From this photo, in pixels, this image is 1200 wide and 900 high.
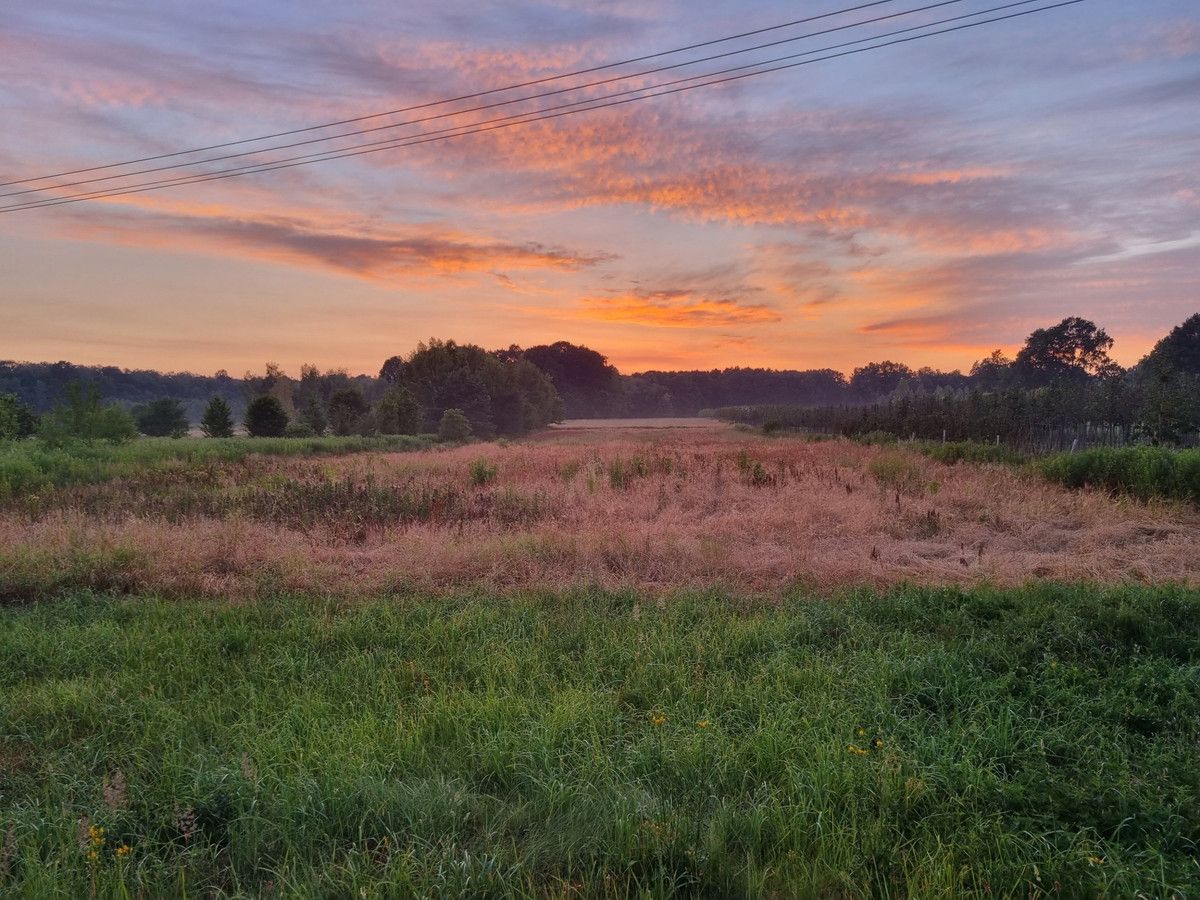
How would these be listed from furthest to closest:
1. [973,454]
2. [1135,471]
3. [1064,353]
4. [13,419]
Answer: [1064,353] < [13,419] < [973,454] < [1135,471]

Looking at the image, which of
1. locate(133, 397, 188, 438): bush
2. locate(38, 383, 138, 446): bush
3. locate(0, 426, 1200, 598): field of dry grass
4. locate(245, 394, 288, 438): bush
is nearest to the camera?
locate(0, 426, 1200, 598): field of dry grass

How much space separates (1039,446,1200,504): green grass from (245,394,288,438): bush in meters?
42.7

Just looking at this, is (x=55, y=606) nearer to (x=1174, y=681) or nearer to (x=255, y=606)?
(x=255, y=606)

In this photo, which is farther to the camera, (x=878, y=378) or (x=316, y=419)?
(x=878, y=378)

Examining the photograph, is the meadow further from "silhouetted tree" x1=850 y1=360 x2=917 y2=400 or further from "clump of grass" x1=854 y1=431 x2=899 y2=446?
"silhouetted tree" x1=850 y1=360 x2=917 y2=400

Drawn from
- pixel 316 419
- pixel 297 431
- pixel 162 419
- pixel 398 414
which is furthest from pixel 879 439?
pixel 162 419

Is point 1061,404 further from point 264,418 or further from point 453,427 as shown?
point 264,418

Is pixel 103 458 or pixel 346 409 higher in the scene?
pixel 346 409

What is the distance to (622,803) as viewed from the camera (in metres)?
3.21

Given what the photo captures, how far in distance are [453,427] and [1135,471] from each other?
4249cm

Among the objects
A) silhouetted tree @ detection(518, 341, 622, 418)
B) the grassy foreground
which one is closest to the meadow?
the grassy foreground

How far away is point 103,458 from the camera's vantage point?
2219 cm

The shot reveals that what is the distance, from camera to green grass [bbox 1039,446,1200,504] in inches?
551

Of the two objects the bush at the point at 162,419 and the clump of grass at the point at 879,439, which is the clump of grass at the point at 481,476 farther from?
the bush at the point at 162,419
